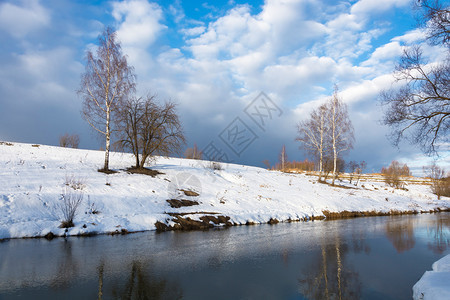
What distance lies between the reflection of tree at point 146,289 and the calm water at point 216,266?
0.02m

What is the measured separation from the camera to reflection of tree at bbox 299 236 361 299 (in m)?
6.11

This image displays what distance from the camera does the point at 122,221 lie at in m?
14.2

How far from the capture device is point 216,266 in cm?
821

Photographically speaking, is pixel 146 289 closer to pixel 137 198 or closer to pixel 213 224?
pixel 213 224

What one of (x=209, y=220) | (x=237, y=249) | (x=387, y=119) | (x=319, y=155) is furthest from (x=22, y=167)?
(x=319, y=155)

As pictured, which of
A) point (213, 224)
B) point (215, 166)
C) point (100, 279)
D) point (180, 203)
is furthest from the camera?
point (215, 166)

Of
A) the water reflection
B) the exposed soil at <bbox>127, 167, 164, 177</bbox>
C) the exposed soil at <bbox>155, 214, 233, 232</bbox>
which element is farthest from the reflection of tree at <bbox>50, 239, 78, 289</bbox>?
the exposed soil at <bbox>127, 167, 164, 177</bbox>

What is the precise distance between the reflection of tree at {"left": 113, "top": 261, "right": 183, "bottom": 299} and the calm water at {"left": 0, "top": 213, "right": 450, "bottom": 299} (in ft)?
0.07

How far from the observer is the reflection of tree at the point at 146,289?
19.3 feet

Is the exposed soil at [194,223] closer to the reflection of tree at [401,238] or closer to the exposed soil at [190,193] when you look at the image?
the exposed soil at [190,193]

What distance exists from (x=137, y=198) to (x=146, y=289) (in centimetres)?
1147

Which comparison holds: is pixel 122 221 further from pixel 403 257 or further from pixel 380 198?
pixel 380 198

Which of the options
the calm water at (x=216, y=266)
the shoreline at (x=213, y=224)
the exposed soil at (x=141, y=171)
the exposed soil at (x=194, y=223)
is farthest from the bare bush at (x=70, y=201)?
the exposed soil at (x=141, y=171)

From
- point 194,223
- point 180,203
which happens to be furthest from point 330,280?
point 180,203
